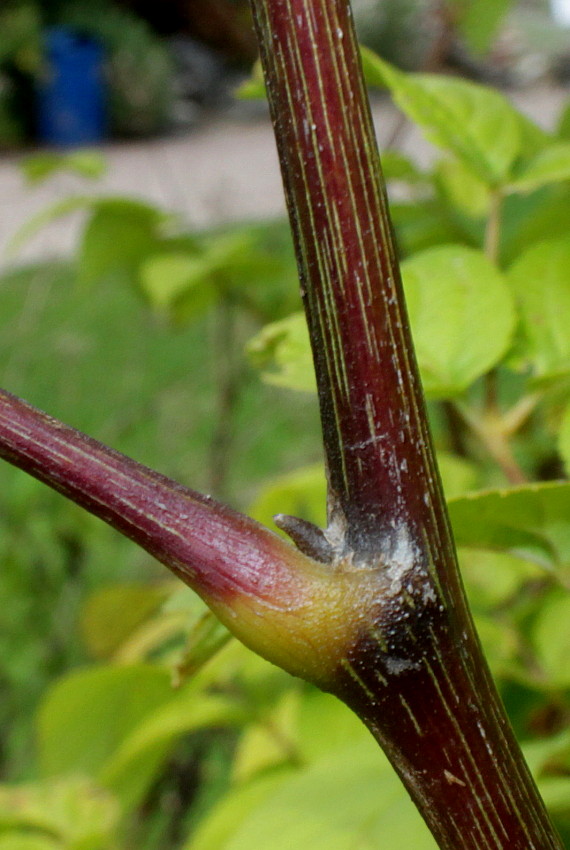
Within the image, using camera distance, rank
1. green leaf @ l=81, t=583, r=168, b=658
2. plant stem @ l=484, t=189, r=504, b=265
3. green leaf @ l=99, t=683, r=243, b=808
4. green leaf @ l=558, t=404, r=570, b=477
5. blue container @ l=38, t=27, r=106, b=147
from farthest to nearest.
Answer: blue container @ l=38, t=27, r=106, b=147
green leaf @ l=81, t=583, r=168, b=658
green leaf @ l=99, t=683, r=243, b=808
plant stem @ l=484, t=189, r=504, b=265
green leaf @ l=558, t=404, r=570, b=477

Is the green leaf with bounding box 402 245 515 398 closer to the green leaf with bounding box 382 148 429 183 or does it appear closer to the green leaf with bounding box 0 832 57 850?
the green leaf with bounding box 382 148 429 183

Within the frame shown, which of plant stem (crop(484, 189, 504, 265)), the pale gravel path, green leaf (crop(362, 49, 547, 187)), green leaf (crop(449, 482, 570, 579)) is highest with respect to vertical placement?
the pale gravel path

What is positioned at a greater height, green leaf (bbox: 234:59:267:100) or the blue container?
the blue container

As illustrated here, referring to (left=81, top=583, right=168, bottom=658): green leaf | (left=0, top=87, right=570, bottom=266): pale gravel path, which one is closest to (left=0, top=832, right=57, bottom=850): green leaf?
(left=81, top=583, right=168, bottom=658): green leaf

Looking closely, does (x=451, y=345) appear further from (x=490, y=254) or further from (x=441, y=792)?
(x=441, y=792)

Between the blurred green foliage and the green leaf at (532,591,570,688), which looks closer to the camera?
the blurred green foliage

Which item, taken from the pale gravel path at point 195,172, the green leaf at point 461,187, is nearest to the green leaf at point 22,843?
the green leaf at point 461,187

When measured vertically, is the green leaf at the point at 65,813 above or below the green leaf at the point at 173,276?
below

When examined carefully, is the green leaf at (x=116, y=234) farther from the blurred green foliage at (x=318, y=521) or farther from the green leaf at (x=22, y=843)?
the green leaf at (x=22, y=843)

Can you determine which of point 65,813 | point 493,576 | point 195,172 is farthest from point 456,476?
point 195,172
